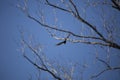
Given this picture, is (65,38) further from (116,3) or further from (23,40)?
(23,40)

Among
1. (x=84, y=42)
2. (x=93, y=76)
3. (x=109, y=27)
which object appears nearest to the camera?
(x=84, y=42)

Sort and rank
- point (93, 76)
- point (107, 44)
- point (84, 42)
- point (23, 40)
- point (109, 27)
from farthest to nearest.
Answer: point (23, 40) < point (109, 27) < point (93, 76) < point (84, 42) < point (107, 44)

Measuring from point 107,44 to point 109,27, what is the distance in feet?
3.83

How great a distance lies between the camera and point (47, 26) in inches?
195

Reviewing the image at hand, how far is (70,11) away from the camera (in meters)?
4.80

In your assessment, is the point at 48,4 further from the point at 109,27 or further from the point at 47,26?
the point at 109,27

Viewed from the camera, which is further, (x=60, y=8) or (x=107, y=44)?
(x=60, y=8)

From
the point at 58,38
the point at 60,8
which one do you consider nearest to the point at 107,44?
the point at 58,38

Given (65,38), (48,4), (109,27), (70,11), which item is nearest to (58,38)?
(65,38)

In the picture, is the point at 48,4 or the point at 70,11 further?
the point at 48,4

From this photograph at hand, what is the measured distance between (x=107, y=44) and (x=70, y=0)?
1.75 metres

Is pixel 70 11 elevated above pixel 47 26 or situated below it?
above

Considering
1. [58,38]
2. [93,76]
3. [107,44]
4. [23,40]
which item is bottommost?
[23,40]

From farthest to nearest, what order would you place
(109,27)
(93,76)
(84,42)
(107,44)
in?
(109,27)
(93,76)
(84,42)
(107,44)
